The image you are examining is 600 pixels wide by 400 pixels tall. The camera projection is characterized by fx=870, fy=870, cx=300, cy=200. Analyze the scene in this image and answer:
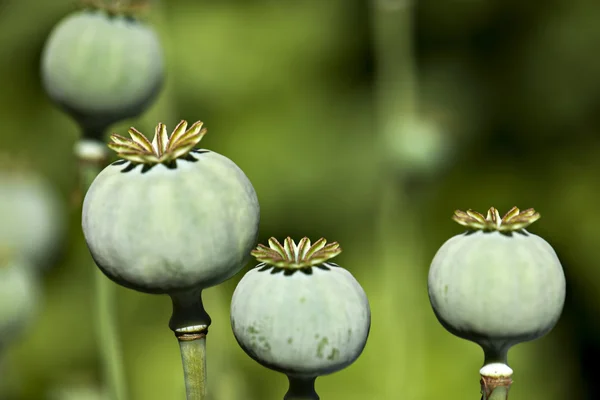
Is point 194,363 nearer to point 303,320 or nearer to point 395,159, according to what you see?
point 303,320

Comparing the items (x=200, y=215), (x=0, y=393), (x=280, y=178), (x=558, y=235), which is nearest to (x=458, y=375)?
(x=558, y=235)

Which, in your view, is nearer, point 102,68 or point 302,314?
point 302,314

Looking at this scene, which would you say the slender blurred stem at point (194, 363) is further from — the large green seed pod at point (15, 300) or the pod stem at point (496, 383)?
the large green seed pod at point (15, 300)

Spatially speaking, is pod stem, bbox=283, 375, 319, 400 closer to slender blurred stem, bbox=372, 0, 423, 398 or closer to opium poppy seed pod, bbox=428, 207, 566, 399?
opium poppy seed pod, bbox=428, 207, 566, 399

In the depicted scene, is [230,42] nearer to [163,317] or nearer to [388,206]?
[163,317]

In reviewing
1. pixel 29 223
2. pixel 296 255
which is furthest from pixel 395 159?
pixel 296 255

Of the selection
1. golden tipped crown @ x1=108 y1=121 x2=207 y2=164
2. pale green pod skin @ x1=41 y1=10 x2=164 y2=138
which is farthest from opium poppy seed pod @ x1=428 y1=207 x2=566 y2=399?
pale green pod skin @ x1=41 y1=10 x2=164 y2=138
